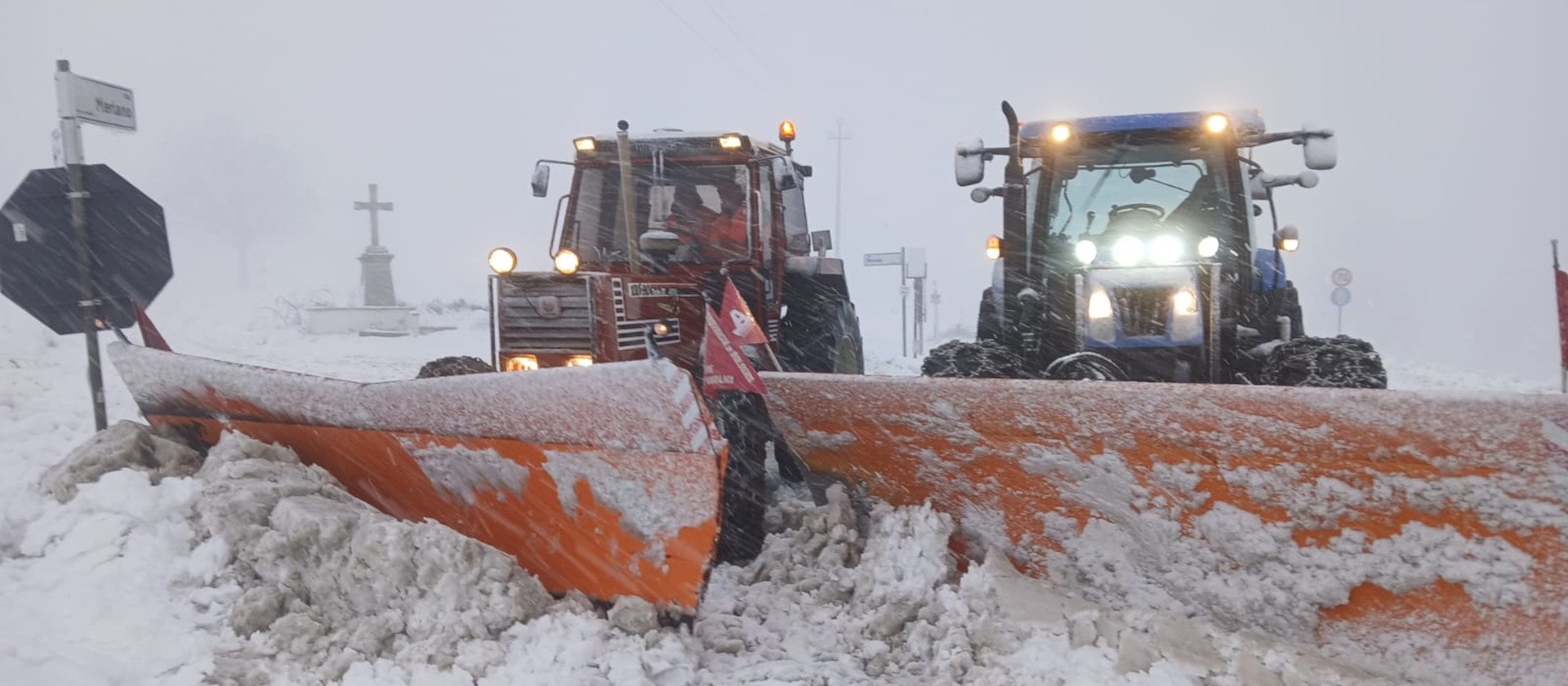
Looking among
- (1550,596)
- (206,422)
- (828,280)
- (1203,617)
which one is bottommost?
(1203,617)

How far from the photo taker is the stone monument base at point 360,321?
695 inches

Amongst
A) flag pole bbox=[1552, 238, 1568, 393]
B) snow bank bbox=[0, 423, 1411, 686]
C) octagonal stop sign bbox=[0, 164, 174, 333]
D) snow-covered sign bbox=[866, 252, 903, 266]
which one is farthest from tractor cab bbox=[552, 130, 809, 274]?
snow-covered sign bbox=[866, 252, 903, 266]

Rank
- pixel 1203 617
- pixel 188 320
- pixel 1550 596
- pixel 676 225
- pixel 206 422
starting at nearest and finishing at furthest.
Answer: pixel 1550 596 → pixel 1203 617 → pixel 206 422 → pixel 676 225 → pixel 188 320

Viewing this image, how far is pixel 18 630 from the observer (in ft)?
8.55

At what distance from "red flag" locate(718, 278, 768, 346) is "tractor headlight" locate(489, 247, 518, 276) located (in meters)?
1.21

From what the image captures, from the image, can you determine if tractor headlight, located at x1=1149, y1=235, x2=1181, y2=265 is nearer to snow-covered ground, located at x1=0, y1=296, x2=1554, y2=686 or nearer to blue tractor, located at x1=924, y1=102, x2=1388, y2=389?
blue tractor, located at x1=924, y1=102, x2=1388, y2=389

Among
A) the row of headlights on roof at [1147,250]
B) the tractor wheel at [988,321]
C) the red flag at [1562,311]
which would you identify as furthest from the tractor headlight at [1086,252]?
the red flag at [1562,311]

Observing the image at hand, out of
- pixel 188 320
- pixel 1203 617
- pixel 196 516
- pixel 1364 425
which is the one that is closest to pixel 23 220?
pixel 196 516

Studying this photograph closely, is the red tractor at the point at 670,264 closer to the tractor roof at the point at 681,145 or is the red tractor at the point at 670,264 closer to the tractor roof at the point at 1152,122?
the tractor roof at the point at 681,145

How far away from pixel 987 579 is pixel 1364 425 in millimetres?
1210

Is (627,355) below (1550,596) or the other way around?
the other way around

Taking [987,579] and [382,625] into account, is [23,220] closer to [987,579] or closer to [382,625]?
[382,625]

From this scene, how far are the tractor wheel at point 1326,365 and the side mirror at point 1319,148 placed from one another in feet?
2.82

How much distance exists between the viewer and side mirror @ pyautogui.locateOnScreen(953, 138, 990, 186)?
15.6 ft
